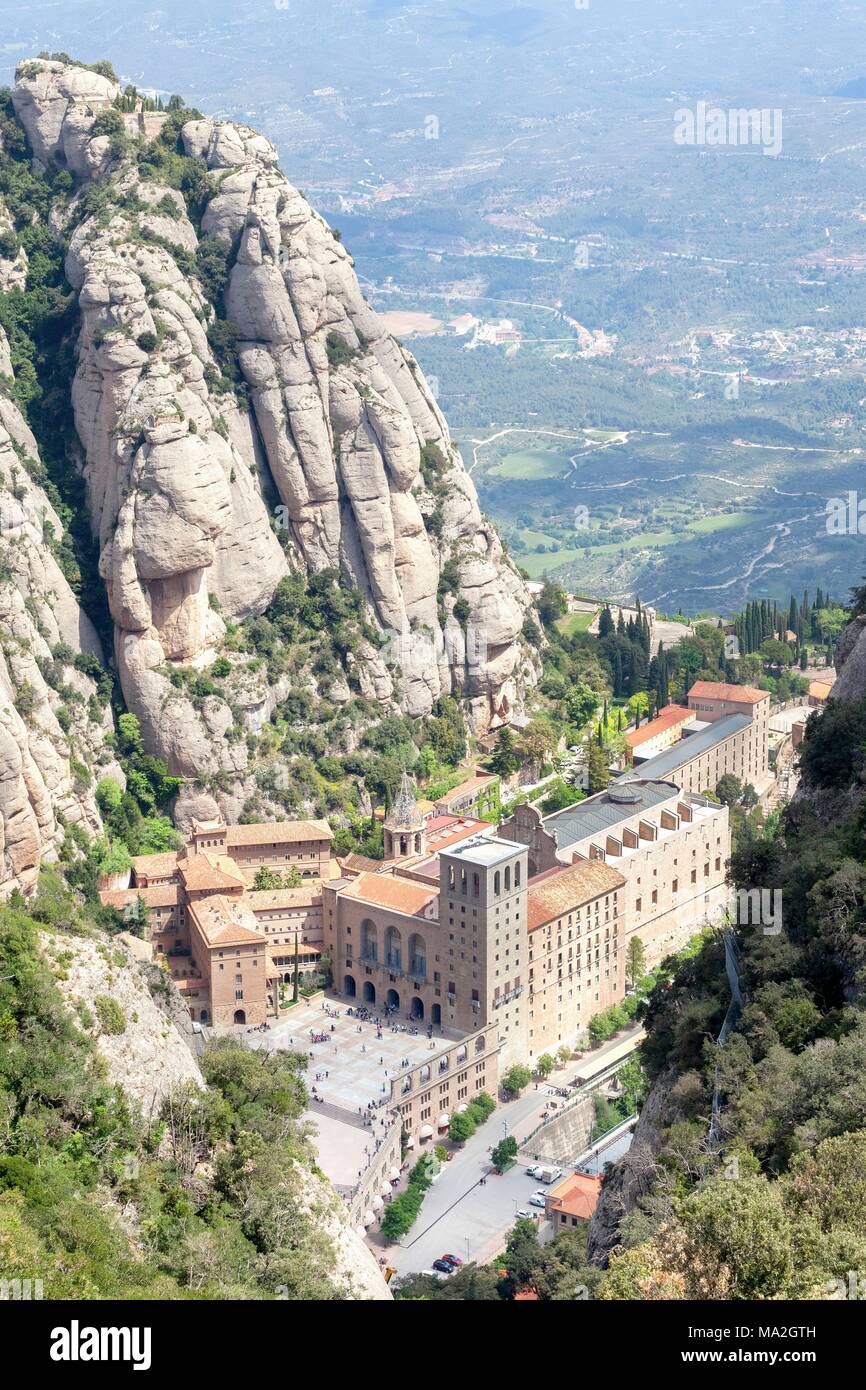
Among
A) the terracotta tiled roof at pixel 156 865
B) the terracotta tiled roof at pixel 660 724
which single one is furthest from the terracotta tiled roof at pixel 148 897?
the terracotta tiled roof at pixel 660 724

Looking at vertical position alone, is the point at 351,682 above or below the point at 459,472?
below

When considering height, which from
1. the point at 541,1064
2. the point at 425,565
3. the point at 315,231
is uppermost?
the point at 315,231

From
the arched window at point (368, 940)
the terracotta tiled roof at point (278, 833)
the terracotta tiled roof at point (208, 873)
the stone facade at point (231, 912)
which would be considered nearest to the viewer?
the stone facade at point (231, 912)

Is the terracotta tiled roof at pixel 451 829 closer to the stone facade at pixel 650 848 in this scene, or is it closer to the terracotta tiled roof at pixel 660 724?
the stone facade at pixel 650 848

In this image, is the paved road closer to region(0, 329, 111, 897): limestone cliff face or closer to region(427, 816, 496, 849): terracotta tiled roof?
region(427, 816, 496, 849): terracotta tiled roof

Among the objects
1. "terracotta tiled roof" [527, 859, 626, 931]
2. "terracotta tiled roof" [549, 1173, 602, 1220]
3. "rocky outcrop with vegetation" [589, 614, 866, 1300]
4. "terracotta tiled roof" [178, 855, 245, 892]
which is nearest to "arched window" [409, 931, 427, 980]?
"terracotta tiled roof" [527, 859, 626, 931]
